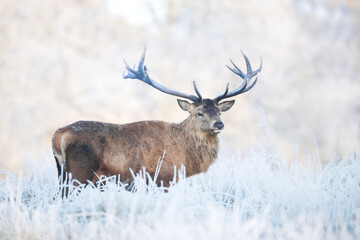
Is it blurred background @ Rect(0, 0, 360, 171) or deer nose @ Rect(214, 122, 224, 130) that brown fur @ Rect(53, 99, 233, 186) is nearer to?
deer nose @ Rect(214, 122, 224, 130)

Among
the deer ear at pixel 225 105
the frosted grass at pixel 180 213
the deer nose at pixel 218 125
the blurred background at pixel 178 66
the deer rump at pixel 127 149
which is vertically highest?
the blurred background at pixel 178 66

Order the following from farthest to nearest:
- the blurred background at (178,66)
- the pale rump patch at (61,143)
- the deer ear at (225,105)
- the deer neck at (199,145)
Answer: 1. the blurred background at (178,66)
2. the deer ear at (225,105)
3. the deer neck at (199,145)
4. the pale rump patch at (61,143)

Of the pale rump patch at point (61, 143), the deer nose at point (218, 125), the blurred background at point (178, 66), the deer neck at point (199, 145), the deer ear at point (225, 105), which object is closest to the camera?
the pale rump patch at point (61, 143)

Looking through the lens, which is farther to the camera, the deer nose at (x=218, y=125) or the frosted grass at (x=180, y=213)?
the deer nose at (x=218, y=125)

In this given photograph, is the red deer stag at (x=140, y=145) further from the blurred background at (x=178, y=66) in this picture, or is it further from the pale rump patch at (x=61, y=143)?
the blurred background at (x=178, y=66)

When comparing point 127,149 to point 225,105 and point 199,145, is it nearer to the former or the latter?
point 199,145

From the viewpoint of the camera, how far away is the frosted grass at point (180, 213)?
140 inches

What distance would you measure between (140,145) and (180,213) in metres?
1.49

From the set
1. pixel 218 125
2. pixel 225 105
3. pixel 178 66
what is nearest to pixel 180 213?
pixel 218 125

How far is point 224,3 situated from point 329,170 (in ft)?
60.4

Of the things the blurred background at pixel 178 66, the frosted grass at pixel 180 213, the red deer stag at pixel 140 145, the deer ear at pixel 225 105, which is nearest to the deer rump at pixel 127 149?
the red deer stag at pixel 140 145

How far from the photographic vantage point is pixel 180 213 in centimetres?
377

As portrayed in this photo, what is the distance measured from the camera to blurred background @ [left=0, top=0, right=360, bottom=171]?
57.3 feet

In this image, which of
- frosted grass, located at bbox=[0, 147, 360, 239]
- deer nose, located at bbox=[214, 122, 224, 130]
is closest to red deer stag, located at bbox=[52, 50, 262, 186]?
deer nose, located at bbox=[214, 122, 224, 130]
